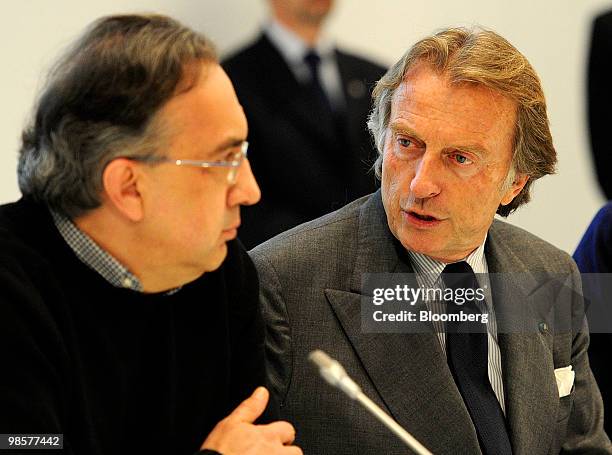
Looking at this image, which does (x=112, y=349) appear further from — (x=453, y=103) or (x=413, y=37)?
(x=413, y=37)

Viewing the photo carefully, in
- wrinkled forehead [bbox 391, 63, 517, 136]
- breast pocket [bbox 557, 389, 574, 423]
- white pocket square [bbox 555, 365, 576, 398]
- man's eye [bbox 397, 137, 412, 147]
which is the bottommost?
breast pocket [bbox 557, 389, 574, 423]

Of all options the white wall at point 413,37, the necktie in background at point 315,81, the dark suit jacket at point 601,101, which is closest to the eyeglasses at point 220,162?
the white wall at point 413,37

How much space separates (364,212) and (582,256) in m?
0.83

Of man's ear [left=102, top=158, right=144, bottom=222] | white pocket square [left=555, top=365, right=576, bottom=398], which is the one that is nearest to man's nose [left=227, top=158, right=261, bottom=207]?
man's ear [left=102, top=158, right=144, bottom=222]

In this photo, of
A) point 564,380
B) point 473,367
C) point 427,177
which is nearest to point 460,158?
point 427,177

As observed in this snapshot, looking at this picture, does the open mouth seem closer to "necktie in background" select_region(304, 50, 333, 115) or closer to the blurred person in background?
the blurred person in background

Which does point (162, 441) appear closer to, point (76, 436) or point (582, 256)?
point (76, 436)

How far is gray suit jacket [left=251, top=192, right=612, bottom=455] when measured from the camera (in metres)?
2.13

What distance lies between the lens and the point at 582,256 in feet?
9.35

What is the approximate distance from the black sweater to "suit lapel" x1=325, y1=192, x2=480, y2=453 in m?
0.25

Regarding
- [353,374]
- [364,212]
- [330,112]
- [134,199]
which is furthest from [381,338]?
[330,112]

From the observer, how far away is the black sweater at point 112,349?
64.5 inches

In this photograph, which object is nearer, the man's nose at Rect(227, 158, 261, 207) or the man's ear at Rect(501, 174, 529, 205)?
the man's nose at Rect(227, 158, 261, 207)

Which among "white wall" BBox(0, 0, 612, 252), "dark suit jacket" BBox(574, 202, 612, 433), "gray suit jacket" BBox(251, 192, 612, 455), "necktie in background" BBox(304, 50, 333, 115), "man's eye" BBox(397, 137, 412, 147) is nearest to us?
"gray suit jacket" BBox(251, 192, 612, 455)
